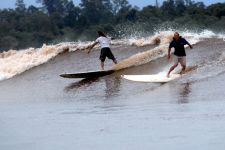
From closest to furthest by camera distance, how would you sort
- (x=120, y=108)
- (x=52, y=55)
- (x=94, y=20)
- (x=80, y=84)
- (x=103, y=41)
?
(x=120, y=108)
(x=80, y=84)
(x=103, y=41)
(x=52, y=55)
(x=94, y=20)

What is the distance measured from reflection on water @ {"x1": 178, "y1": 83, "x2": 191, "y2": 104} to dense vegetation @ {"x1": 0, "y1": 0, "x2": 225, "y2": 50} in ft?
133

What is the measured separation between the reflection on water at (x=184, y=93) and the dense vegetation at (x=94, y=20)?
40.5 m

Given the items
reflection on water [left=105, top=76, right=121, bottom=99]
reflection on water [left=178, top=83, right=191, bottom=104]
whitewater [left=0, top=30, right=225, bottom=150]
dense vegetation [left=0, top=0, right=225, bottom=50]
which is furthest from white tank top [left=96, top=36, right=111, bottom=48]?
dense vegetation [left=0, top=0, right=225, bottom=50]

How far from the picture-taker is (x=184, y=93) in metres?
13.0

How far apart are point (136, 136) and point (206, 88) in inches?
207

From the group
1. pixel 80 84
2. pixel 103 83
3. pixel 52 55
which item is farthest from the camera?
pixel 52 55

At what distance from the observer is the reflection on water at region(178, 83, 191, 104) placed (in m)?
11.8

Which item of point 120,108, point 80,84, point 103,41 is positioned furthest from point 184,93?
point 103,41

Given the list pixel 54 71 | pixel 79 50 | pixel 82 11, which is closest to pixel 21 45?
pixel 82 11

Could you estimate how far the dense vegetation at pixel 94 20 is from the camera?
6312 centimetres

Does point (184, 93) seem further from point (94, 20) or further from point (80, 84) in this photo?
point (94, 20)

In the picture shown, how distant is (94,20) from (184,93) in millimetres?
77084

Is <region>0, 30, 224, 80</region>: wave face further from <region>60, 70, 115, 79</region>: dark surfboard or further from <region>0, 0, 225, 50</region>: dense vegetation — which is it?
<region>0, 0, 225, 50</region>: dense vegetation

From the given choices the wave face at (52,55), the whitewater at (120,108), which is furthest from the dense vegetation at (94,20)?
the whitewater at (120,108)
